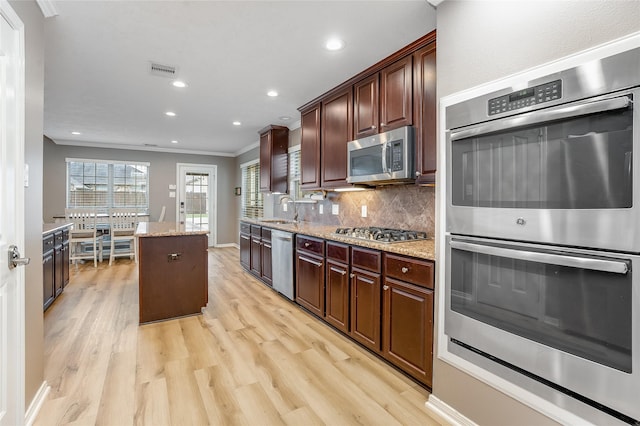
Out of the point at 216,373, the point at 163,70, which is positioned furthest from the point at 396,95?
the point at 216,373

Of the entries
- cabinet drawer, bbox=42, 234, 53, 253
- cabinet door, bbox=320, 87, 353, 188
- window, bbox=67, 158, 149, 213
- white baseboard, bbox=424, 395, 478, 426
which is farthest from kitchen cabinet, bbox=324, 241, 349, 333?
window, bbox=67, 158, 149, 213

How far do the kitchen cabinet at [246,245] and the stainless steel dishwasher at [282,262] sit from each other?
1.04 m

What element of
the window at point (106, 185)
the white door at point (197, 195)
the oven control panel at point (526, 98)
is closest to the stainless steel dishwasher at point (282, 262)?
the oven control panel at point (526, 98)

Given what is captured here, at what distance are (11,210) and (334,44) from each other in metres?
2.25

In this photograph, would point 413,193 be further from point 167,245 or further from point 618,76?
point 167,245

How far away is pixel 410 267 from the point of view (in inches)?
80.4

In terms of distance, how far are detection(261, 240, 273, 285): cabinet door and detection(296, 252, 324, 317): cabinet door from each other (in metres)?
0.82

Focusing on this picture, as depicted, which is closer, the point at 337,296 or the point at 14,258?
the point at 14,258

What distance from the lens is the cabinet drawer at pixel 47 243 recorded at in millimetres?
3186

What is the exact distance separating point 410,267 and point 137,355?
217cm

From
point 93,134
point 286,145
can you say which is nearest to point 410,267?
point 286,145

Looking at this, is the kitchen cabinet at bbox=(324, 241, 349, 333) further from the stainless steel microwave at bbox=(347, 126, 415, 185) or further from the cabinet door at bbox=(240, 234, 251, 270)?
the cabinet door at bbox=(240, 234, 251, 270)

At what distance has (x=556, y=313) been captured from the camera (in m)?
1.30

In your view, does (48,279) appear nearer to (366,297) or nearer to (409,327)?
(366,297)
